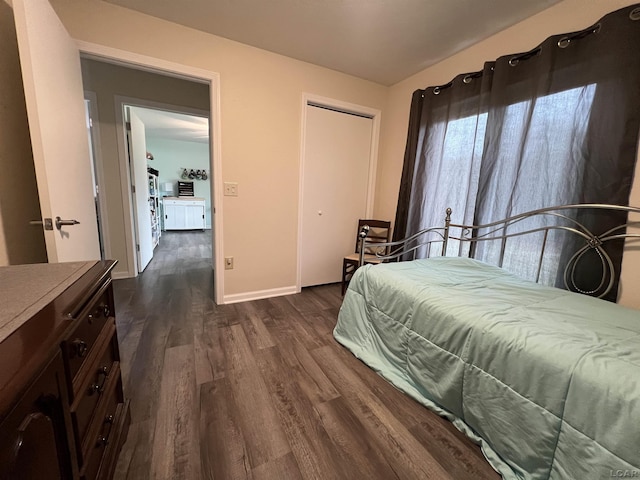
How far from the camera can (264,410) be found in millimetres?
1339

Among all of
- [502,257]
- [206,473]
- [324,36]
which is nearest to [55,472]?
[206,473]

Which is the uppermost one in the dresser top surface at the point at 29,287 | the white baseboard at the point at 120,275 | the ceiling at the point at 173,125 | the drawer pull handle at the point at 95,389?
the ceiling at the point at 173,125

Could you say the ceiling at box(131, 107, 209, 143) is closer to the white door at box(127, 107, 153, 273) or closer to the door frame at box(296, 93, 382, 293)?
the white door at box(127, 107, 153, 273)

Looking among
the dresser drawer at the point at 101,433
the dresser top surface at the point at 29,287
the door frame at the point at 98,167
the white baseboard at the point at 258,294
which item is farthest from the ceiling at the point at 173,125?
the dresser drawer at the point at 101,433

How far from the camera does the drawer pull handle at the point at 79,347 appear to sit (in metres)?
0.70

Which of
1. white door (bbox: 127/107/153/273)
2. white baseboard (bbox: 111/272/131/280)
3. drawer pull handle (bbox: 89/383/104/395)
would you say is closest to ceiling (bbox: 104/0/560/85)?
white door (bbox: 127/107/153/273)

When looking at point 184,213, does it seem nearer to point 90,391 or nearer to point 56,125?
point 56,125

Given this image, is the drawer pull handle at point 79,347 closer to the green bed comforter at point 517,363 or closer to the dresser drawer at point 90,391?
the dresser drawer at point 90,391

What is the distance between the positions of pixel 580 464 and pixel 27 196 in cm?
259

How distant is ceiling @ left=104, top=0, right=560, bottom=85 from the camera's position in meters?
1.73

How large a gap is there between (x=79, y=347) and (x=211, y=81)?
2.18m

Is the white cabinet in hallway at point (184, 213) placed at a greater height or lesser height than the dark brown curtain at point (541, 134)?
lesser

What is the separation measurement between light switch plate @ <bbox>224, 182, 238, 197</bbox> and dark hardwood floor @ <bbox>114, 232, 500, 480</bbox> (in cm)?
108

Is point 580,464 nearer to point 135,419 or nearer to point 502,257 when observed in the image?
point 502,257
